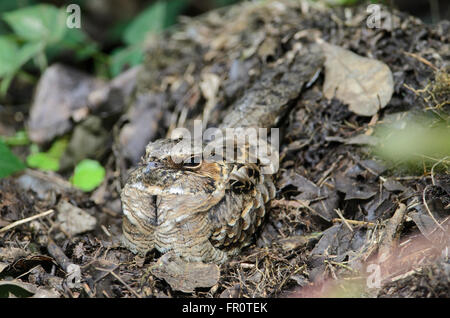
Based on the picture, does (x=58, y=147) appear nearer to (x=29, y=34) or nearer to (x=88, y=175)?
(x=88, y=175)

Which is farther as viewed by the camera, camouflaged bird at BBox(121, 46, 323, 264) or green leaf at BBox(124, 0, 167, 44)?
green leaf at BBox(124, 0, 167, 44)

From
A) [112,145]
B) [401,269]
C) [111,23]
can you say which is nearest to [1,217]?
[112,145]

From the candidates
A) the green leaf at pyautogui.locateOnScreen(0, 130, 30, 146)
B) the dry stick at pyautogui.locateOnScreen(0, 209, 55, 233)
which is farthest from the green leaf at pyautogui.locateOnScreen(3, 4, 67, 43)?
the dry stick at pyautogui.locateOnScreen(0, 209, 55, 233)

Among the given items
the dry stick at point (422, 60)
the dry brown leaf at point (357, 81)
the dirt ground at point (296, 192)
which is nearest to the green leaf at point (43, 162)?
the dirt ground at point (296, 192)

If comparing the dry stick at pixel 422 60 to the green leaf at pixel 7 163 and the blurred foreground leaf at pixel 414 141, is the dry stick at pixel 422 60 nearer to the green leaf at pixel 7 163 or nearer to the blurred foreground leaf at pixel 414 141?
the blurred foreground leaf at pixel 414 141
